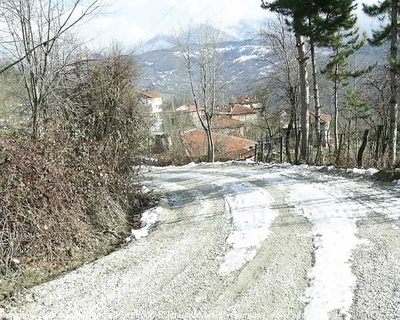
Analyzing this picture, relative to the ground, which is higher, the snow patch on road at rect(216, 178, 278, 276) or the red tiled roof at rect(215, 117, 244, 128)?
the red tiled roof at rect(215, 117, 244, 128)

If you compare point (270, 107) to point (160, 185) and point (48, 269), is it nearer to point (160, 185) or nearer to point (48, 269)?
point (160, 185)

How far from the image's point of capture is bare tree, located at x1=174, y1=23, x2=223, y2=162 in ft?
102

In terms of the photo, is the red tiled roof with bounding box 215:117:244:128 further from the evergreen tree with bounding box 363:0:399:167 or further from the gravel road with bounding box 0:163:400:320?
the gravel road with bounding box 0:163:400:320

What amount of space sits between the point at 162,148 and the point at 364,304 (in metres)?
30.8

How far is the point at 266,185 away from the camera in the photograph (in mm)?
9883

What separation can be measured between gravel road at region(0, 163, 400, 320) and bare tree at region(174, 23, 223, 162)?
927 inches

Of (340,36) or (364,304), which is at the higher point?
(340,36)

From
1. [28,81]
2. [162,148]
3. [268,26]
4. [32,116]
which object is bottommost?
[162,148]

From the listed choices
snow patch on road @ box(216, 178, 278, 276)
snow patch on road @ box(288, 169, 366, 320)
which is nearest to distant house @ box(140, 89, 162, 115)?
snow patch on road @ box(216, 178, 278, 276)

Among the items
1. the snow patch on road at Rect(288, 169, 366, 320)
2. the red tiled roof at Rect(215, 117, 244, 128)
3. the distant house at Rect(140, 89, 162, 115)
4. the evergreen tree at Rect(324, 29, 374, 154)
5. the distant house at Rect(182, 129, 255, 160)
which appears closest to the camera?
the snow patch on road at Rect(288, 169, 366, 320)

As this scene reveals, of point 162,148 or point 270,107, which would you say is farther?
point 270,107

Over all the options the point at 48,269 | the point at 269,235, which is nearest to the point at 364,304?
the point at 269,235

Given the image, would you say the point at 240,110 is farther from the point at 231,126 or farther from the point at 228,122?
the point at 231,126

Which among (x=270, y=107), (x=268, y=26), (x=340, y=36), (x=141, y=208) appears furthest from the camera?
(x=270, y=107)
